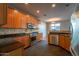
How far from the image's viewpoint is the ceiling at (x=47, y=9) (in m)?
1.04

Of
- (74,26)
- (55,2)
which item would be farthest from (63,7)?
(74,26)

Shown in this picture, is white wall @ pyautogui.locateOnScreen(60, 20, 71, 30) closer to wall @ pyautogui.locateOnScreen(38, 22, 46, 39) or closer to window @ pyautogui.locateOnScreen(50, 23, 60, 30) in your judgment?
window @ pyautogui.locateOnScreen(50, 23, 60, 30)

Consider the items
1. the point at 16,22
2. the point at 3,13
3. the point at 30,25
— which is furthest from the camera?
the point at 30,25

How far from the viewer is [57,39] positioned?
142cm

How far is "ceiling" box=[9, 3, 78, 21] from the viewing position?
1.04 meters

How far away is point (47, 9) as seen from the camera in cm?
116

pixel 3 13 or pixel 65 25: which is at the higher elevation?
pixel 3 13

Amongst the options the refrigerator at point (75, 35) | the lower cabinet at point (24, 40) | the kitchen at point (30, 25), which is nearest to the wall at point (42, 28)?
the kitchen at point (30, 25)

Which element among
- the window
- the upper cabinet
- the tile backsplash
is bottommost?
the tile backsplash

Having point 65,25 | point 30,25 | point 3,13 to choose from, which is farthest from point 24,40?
point 65,25

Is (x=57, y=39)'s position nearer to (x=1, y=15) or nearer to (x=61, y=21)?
(x=61, y=21)

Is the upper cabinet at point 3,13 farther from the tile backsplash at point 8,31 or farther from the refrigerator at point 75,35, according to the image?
the refrigerator at point 75,35

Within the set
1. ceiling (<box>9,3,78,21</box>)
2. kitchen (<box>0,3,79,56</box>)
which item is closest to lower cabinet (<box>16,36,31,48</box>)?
kitchen (<box>0,3,79,56</box>)

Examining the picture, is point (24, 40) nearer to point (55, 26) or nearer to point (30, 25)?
point (30, 25)
